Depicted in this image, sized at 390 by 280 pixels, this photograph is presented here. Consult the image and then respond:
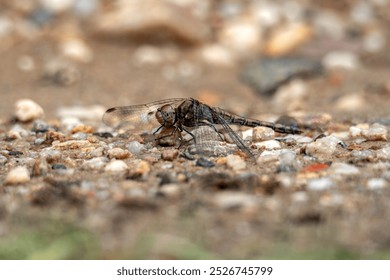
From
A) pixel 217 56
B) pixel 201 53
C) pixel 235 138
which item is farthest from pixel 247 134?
pixel 201 53

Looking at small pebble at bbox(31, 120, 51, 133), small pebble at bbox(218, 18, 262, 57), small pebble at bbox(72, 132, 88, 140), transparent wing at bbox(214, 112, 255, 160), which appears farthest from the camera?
small pebble at bbox(218, 18, 262, 57)

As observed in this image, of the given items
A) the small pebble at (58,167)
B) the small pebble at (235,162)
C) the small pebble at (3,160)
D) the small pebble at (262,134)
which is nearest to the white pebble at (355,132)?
the small pebble at (262,134)

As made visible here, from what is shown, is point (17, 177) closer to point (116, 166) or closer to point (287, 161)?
point (116, 166)

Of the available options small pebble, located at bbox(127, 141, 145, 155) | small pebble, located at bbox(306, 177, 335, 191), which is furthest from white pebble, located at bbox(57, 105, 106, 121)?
small pebble, located at bbox(306, 177, 335, 191)

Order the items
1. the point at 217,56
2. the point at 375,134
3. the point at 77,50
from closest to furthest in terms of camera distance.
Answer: the point at 375,134, the point at 77,50, the point at 217,56

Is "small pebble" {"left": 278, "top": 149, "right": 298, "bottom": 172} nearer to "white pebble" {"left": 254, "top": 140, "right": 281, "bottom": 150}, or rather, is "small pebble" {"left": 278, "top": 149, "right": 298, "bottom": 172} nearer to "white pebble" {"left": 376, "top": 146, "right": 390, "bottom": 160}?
"white pebble" {"left": 254, "top": 140, "right": 281, "bottom": 150}

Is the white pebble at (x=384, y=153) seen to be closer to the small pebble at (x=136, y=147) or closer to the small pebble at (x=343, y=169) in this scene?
the small pebble at (x=343, y=169)
